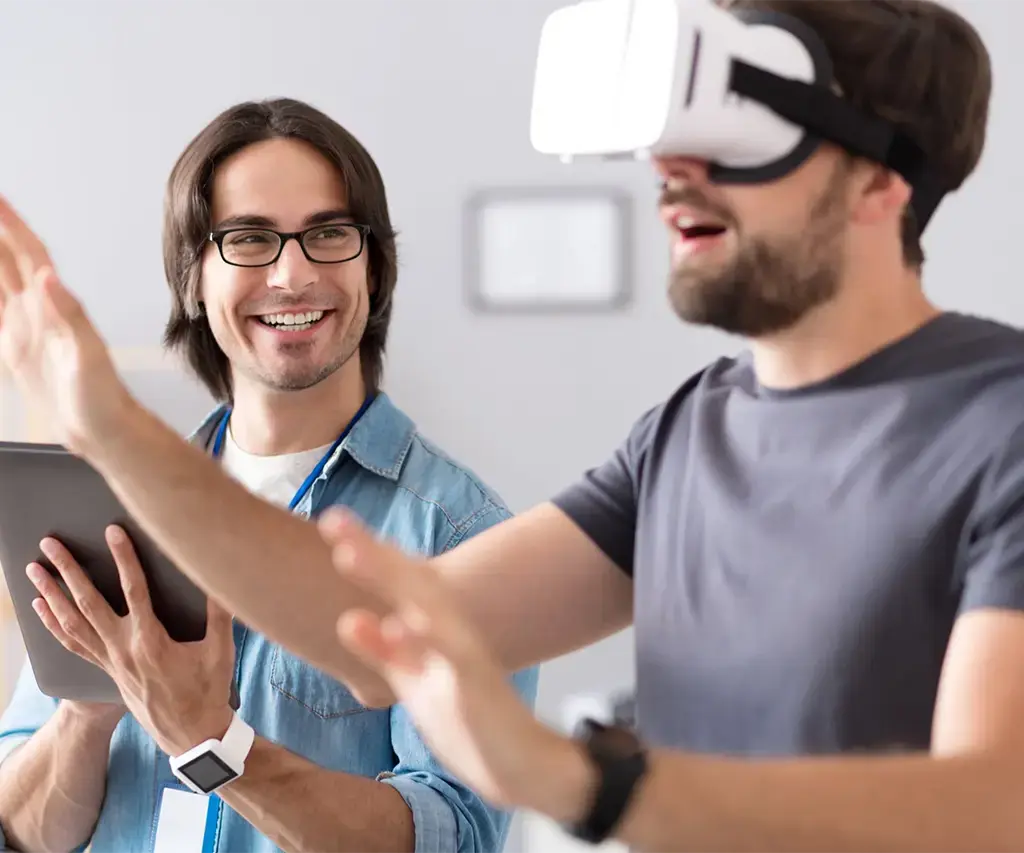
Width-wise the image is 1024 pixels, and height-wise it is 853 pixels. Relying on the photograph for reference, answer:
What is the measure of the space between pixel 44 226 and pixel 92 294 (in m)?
0.18

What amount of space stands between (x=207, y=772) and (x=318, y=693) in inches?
7.8

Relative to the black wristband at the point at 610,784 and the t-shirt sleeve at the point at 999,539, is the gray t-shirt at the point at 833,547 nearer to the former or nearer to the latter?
the t-shirt sleeve at the point at 999,539

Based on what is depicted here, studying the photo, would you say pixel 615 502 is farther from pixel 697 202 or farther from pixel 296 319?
pixel 296 319

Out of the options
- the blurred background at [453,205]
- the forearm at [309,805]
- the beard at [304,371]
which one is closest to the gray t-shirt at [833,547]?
the forearm at [309,805]

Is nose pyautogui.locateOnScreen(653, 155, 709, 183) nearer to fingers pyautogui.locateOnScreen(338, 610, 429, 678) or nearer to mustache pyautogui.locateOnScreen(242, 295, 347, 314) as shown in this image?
fingers pyautogui.locateOnScreen(338, 610, 429, 678)

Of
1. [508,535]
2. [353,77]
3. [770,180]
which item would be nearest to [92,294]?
[353,77]

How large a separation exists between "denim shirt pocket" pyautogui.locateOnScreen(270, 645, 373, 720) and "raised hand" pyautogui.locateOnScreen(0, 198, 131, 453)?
53 centimetres

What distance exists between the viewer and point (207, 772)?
1369mm

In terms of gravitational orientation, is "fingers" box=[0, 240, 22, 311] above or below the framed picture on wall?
above

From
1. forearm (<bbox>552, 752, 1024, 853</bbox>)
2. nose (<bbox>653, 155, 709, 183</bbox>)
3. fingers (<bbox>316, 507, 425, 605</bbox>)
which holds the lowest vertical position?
forearm (<bbox>552, 752, 1024, 853</bbox>)

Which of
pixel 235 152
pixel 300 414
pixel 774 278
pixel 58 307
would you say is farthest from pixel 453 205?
pixel 774 278

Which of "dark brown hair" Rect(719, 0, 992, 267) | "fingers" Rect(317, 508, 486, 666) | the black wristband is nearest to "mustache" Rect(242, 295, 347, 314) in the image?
"dark brown hair" Rect(719, 0, 992, 267)

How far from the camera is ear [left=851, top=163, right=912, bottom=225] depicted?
1020 millimetres

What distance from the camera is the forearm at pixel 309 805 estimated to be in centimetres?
139
